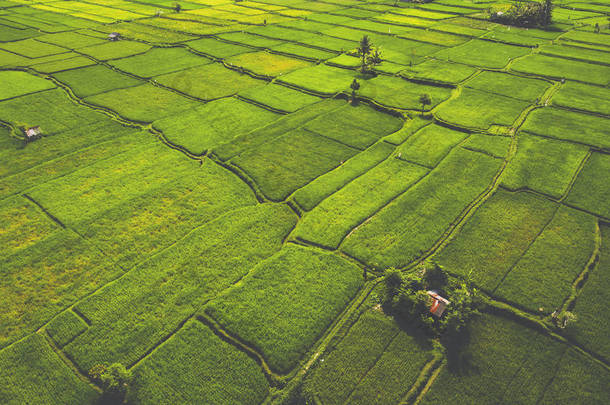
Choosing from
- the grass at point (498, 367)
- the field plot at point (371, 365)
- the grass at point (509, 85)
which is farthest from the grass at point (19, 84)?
the grass at point (509, 85)

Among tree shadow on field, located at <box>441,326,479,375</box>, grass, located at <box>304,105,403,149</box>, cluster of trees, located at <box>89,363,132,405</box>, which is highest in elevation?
grass, located at <box>304,105,403,149</box>

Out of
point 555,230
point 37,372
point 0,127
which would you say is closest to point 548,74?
point 555,230

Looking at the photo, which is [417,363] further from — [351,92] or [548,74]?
[548,74]

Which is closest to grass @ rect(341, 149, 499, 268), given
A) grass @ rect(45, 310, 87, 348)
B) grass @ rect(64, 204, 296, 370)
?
grass @ rect(64, 204, 296, 370)

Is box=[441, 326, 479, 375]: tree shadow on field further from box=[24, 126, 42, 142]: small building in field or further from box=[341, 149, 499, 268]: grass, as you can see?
box=[24, 126, 42, 142]: small building in field

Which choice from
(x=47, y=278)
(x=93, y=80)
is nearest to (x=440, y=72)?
(x=93, y=80)

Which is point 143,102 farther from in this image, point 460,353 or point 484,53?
point 484,53

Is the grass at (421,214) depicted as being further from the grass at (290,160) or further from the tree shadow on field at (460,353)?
the grass at (290,160)
